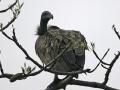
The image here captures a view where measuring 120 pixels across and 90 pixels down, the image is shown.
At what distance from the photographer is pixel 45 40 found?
12.2m

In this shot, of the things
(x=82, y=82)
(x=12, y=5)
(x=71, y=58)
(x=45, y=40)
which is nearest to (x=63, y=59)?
(x=71, y=58)

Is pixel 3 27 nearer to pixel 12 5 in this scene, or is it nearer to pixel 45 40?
pixel 12 5

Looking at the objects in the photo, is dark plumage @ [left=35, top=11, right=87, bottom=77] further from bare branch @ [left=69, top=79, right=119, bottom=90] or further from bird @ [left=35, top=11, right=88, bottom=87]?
bare branch @ [left=69, top=79, right=119, bottom=90]

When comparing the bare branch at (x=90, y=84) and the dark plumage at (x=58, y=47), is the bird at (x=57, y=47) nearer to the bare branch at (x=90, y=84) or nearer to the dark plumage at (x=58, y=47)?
the dark plumage at (x=58, y=47)

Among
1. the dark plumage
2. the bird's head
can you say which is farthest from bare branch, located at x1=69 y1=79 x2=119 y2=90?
the bird's head

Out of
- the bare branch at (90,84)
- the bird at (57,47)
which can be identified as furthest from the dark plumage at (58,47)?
the bare branch at (90,84)

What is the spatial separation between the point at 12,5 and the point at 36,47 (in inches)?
261

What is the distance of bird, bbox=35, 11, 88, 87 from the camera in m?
10.8

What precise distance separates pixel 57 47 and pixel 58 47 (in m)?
0.77

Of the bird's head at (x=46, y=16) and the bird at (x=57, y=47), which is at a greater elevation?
the bird's head at (x=46, y=16)

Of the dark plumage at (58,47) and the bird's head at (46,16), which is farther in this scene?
the bird's head at (46,16)

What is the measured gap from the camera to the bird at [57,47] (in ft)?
35.3

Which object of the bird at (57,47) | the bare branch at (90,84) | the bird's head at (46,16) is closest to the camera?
the bare branch at (90,84)

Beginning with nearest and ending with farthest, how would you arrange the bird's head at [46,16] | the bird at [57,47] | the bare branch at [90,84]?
1. the bare branch at [90,84]
2. the bird at [57,47]
3. the bird's head at [46,16]
